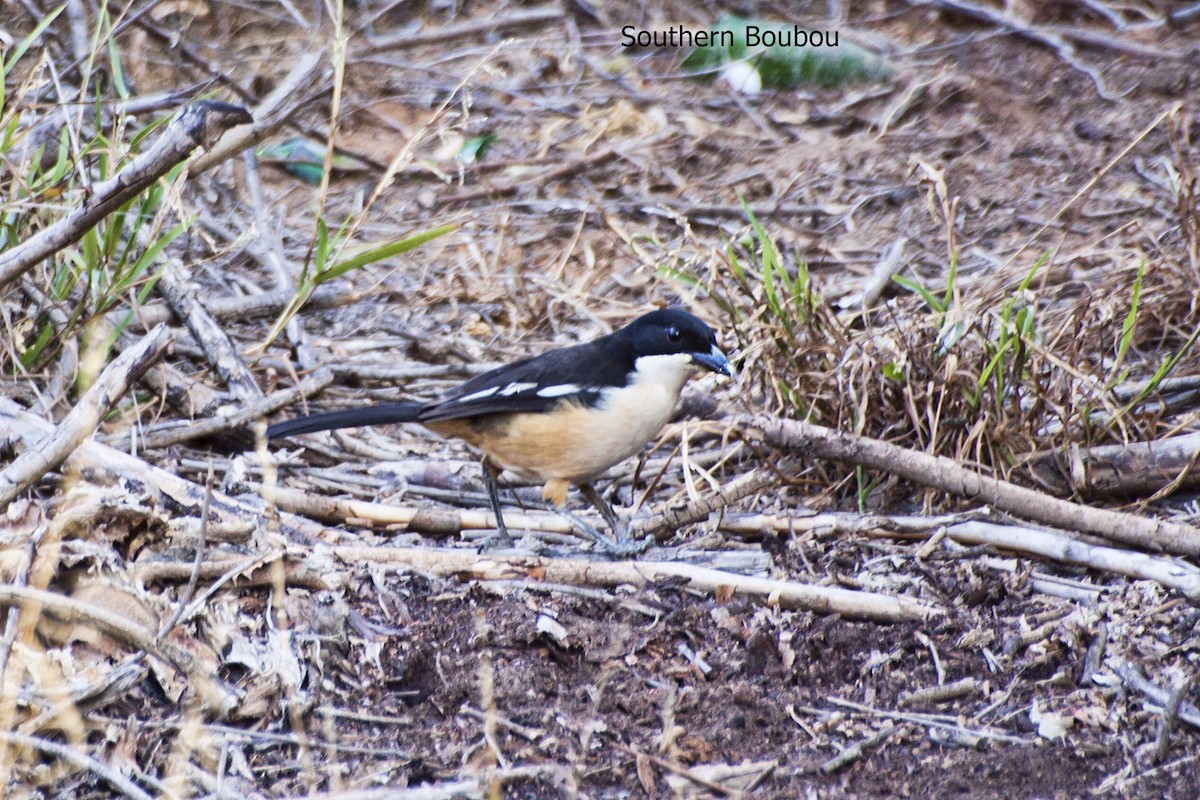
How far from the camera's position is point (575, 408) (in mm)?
4730

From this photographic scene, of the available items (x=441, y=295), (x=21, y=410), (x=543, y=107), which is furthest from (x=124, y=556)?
(x=543, y=107)

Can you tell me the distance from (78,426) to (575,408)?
71.5 inches

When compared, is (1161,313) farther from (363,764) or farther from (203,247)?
(203,247)

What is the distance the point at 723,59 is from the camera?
928cm

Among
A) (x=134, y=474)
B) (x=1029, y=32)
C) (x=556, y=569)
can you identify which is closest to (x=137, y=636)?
(x=134, y=474)

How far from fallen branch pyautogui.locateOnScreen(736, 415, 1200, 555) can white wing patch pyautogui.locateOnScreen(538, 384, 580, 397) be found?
94cm

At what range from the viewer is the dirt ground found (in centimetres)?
310

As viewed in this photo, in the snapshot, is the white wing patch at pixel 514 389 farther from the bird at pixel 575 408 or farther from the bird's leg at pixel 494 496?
the bird's leg at pixel 494 496

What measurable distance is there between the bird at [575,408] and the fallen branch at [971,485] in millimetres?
755

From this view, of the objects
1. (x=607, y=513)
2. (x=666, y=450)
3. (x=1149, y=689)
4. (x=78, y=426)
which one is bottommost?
(x=666, y=450)

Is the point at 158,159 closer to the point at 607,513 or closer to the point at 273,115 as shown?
the point at 273,115

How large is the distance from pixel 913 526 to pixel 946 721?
41.4 inches

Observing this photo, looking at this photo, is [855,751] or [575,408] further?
[575,408]

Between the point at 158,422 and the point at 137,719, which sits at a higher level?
the point at 137,719
